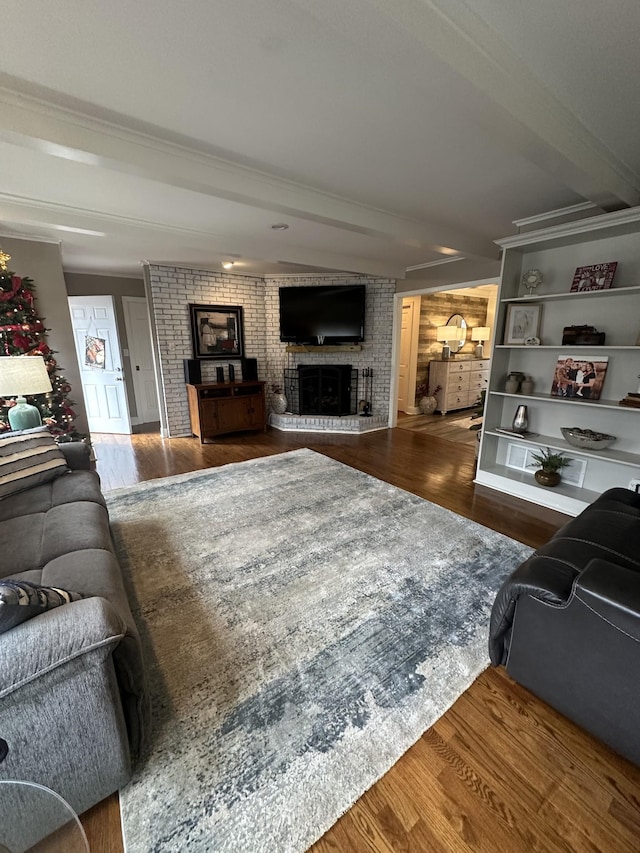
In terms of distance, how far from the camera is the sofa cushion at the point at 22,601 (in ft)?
3.13

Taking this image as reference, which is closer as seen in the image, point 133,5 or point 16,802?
point 16,802

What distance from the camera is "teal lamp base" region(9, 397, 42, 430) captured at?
295 cm

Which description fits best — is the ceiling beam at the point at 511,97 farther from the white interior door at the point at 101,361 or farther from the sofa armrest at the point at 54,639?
the white interior door at the point at 101,361

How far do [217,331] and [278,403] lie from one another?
1.43 m

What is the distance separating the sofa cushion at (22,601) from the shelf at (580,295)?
354 cm

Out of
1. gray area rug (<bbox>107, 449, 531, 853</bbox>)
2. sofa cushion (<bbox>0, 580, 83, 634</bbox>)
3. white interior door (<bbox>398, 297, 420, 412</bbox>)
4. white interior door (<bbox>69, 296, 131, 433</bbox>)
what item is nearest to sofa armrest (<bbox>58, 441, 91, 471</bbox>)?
gray area rug (<bbox>107, 449, 531, 853</bbox>)

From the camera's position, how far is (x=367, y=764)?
120cm

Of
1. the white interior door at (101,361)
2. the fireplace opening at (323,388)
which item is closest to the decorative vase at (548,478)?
the fireplace opening at (323,388)

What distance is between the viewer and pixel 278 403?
5.79 meters

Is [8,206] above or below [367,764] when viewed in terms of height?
above

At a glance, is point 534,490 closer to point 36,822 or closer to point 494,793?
point 494,793

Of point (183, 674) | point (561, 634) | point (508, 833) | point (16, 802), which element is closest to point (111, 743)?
point (16, 802)

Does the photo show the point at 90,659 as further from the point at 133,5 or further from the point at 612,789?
the point at 133,5

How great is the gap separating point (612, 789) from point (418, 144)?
2.84 metres
